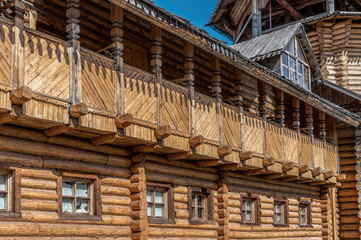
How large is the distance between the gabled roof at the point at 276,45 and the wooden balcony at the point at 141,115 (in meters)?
5.37

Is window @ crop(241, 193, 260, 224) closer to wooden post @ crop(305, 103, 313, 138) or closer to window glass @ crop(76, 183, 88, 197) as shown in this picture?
wooden post @ crop(305, 103, 313, 138)

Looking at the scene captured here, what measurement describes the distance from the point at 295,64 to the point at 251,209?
8616 mm

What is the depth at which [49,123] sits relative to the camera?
10469 millimetres

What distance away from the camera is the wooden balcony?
10266 mm

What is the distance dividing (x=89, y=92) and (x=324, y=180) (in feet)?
41.3

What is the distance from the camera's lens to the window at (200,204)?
1542 cm

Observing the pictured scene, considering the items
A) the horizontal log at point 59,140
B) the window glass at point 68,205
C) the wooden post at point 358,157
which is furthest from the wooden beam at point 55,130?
the wooden post at point 358,157

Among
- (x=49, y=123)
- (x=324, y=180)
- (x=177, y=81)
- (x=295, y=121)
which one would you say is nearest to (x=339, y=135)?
(x=324, y=180)

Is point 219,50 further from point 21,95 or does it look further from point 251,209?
point 21,95

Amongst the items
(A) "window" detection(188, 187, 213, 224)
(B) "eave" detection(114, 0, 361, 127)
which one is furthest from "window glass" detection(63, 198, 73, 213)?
(A) "window" detection(188, 187, 213, 224)

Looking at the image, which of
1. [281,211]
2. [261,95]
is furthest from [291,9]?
[281,211]

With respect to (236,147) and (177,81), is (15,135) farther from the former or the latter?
(236,147)

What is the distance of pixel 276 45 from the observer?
24.3m

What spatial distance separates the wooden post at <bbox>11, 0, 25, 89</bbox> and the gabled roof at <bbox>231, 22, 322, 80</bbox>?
48.1ft
